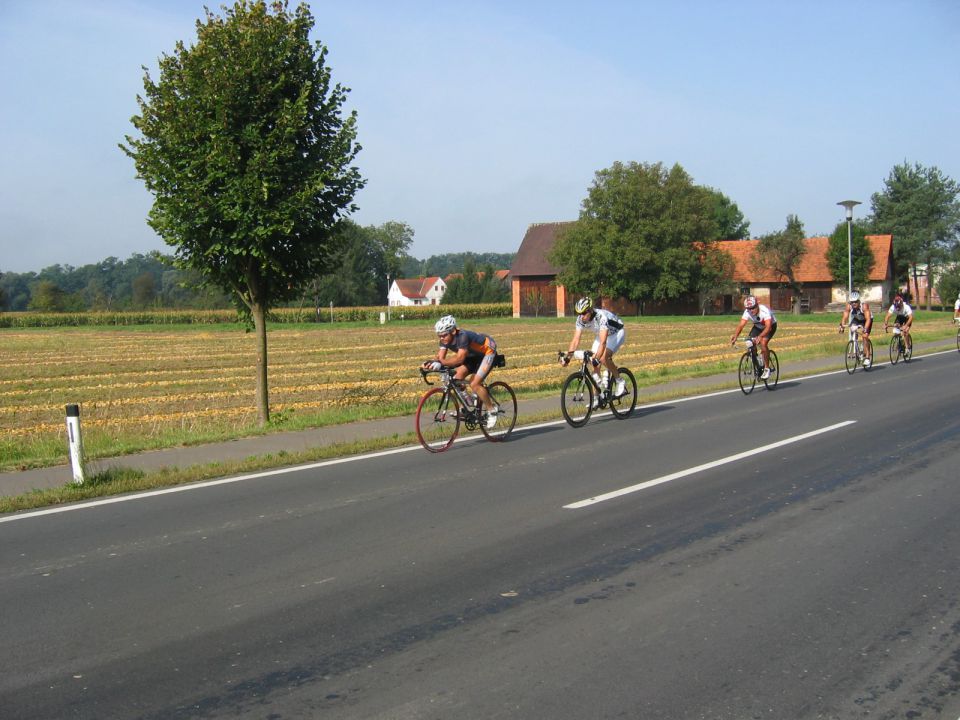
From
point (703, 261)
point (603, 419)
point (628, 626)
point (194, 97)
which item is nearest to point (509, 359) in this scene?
point (603, 419)

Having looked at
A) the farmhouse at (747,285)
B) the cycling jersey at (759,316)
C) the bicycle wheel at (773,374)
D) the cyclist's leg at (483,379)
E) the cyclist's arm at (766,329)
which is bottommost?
the bicycle wheel at (773,374)

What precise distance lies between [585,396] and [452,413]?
2835mm

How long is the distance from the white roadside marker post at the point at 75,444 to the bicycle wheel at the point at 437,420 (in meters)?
3.81

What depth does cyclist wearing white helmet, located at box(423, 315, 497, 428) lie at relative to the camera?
38.7 ft

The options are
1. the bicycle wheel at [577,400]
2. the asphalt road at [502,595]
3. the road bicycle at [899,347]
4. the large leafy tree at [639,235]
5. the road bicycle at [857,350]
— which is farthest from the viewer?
the large leafy tree at [639,235]

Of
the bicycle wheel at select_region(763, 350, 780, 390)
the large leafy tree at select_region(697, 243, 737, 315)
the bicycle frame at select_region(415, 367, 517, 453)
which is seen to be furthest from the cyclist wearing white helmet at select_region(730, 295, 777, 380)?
the large leafy tree at select_region(697, 243, 737, 315)

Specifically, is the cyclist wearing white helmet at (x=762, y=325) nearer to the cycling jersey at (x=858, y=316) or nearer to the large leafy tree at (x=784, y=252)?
the cycling jersey at (x=858, y=316)

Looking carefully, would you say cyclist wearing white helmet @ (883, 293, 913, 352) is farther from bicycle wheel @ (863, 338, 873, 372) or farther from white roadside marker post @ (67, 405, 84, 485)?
white roadside marker post @ (67, 405, 84, 485)

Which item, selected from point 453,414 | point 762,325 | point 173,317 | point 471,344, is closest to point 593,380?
point 471,344

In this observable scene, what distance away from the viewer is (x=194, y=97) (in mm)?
12922

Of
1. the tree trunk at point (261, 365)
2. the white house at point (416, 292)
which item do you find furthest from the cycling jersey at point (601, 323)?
the white house at point (416, 292)

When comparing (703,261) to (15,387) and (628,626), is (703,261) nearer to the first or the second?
(15,387)

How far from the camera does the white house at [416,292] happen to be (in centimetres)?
17038

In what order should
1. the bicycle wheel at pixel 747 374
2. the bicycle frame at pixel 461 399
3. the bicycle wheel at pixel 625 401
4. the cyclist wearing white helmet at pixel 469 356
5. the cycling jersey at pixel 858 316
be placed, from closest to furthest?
the cyclist wearing white helmet at pixel 469 356, the bicycle frame at pixel 461 399, the bicycle wheel at pixel 625 401, the bicycle wheel at pixel 747 374, the cycling jersey at pixel 858 316
